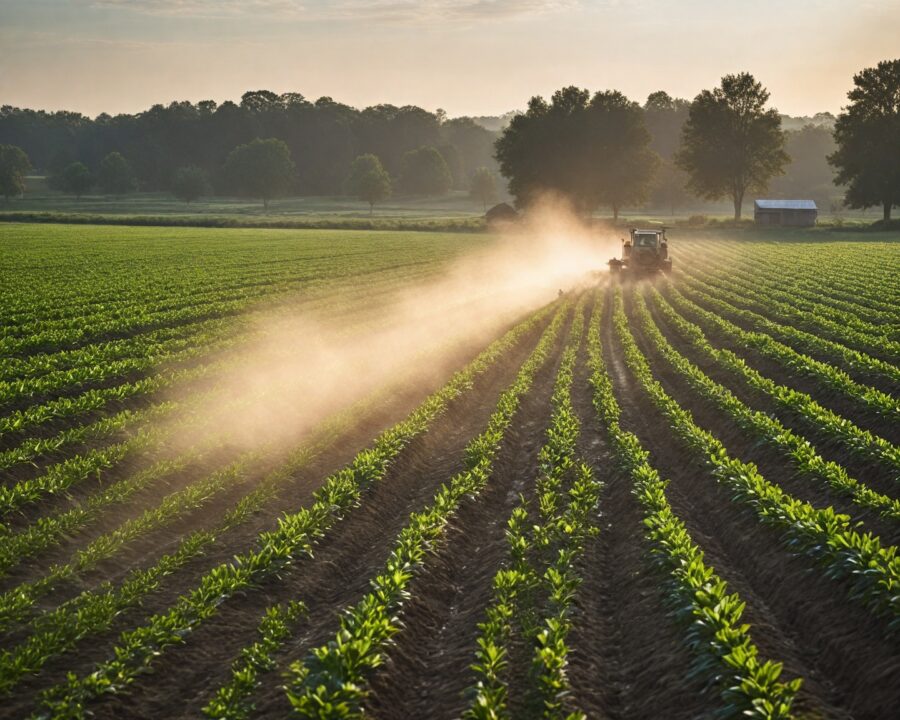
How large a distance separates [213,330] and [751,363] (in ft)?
52.2

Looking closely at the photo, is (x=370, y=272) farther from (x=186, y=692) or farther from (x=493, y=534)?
(x=186, y=692)

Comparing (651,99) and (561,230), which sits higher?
(651,99)

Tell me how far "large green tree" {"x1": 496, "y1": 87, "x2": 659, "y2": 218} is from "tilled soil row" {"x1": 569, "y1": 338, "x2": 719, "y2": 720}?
89407 mm

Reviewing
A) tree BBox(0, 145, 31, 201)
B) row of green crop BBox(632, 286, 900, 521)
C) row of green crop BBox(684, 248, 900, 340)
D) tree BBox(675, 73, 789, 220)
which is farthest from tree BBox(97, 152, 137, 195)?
row of green crop BBox(632, 286, 900, 521)

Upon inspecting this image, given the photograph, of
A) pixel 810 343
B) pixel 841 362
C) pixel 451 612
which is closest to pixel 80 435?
pixel 451 612

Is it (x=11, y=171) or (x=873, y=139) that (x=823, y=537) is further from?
(x=11, y=171)

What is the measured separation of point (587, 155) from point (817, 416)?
8674 centimetres

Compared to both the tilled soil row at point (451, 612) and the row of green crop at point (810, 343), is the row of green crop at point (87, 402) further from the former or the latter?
the row of green crop at point (810, 343)

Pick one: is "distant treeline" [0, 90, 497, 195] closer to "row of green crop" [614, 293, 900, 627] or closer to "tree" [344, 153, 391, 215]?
"tree" [344, 153, 391, 215]

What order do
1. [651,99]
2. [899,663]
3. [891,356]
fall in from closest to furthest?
[899,663] → [891,356] → [651,99]

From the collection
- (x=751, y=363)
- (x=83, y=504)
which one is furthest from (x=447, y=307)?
(x=83, y=504)

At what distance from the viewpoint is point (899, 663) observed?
6789 mm

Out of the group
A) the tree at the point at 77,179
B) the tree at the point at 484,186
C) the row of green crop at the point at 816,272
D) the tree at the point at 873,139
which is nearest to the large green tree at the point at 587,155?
the tree at the point at 873,139

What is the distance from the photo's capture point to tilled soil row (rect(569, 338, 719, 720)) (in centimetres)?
675
